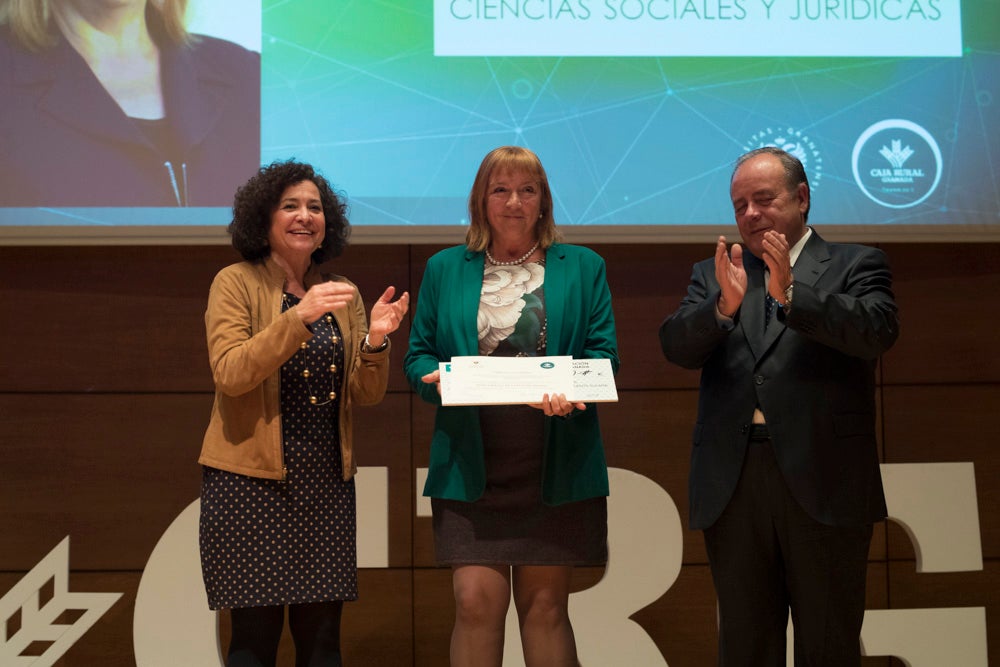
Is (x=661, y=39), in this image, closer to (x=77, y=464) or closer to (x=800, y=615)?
(x=800, y=615)

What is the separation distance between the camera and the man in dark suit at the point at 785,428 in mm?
2291

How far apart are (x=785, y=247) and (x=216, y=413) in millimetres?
1463

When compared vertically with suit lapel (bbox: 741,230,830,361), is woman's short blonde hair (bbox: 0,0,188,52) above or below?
above

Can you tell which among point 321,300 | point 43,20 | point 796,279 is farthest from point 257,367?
point 43,20

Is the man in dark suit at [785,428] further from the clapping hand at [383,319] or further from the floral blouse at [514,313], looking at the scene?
the clapping hand at [383,319]

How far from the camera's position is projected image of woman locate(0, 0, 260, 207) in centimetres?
344

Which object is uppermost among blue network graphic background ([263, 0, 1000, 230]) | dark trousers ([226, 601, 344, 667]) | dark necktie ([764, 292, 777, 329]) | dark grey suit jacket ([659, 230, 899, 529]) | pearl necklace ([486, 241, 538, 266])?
blue network graphic background ([263, 0, 1000, 230])

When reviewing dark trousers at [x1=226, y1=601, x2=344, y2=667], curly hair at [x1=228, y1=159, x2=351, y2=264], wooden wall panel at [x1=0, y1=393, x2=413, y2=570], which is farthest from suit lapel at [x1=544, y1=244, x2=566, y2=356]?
wooden wall panel at [x1=0, y1=393, x2=413, y2=570]

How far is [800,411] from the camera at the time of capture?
7.70 ft

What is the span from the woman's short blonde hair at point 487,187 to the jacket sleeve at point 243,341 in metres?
0.55

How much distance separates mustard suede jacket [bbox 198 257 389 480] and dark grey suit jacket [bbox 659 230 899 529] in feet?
2.71

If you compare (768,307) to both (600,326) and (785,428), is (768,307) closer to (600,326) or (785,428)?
(785,428)

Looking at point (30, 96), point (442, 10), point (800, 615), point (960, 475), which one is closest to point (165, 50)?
point (30, 96)

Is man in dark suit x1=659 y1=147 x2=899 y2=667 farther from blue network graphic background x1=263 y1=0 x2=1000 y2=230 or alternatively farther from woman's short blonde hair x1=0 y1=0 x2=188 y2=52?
woman's short blonde hair x1=0 y1=0 x2=188 y2=52
